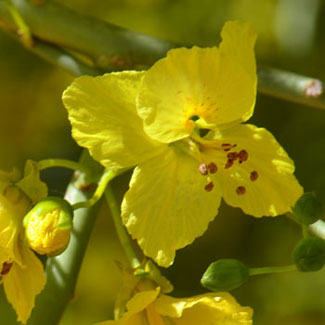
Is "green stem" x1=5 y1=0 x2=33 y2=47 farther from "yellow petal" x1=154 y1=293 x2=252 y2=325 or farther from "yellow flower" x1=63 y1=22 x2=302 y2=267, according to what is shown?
"yellow petal" x1=154 y1=293 x2=252 y2=325

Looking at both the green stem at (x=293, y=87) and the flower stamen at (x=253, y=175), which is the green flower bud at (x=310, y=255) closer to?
the flower stamen at (x=253, y=175)

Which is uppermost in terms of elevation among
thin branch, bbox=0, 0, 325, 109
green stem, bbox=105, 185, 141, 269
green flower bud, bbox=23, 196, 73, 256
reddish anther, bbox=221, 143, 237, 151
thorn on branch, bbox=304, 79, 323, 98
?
thin branch, bbox=0, 0, 325, 109

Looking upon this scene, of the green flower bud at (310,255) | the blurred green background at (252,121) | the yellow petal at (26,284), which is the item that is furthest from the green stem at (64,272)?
the blurred green background at (252,121)

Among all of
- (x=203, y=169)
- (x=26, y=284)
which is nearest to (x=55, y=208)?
(x=26, y=284)

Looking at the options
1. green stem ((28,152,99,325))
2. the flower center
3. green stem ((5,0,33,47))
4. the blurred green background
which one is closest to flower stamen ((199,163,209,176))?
the flower center

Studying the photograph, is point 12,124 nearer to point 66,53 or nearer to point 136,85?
point 66,53

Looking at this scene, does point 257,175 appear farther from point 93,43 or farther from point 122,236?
point 93,43
